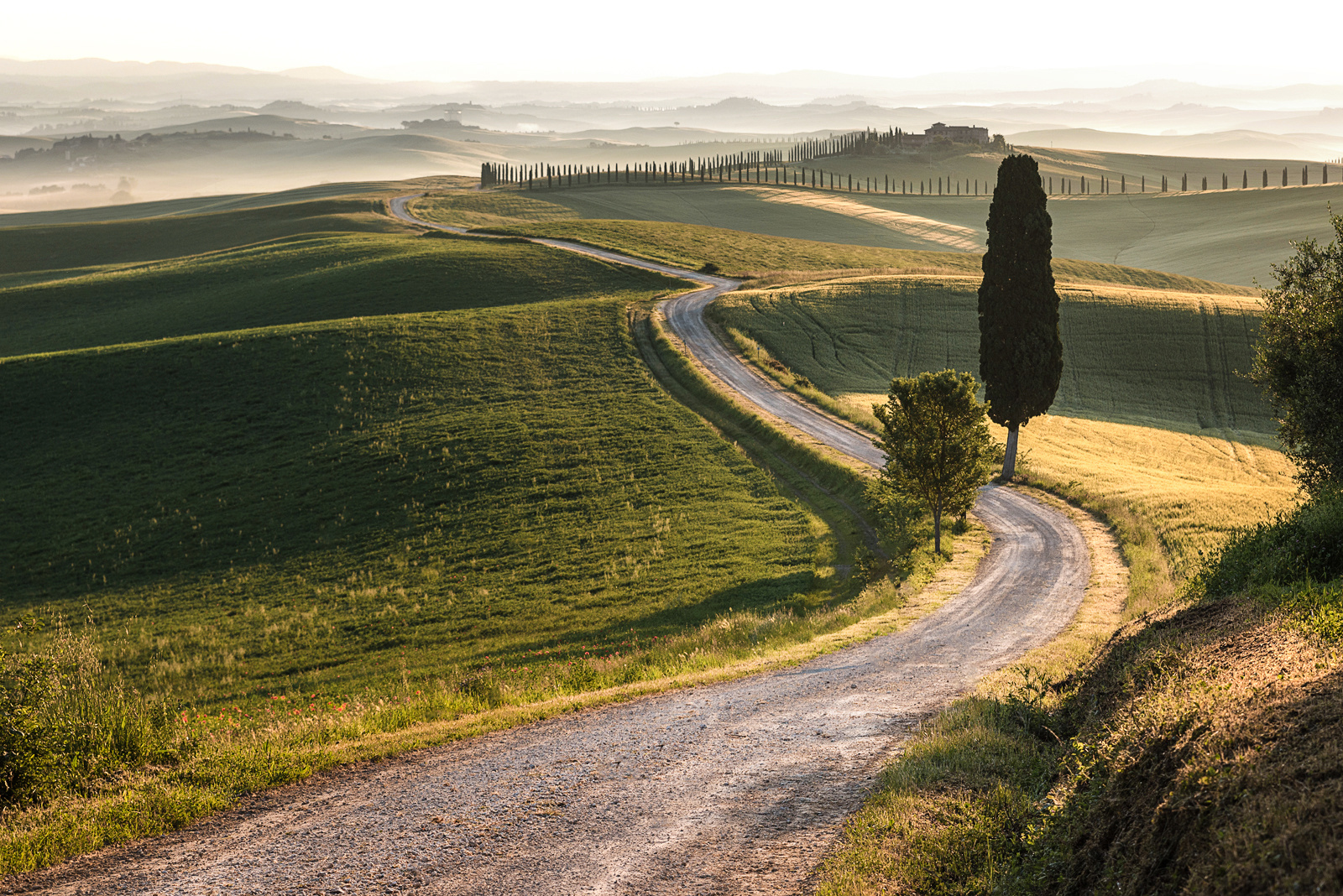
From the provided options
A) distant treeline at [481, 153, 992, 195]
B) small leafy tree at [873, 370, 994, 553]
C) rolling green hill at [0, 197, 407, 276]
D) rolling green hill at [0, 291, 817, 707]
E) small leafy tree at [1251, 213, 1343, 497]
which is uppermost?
distant treeline at [481, 153, 992, 195]

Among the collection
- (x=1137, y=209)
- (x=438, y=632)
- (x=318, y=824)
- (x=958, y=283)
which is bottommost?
(x=438, y=632)

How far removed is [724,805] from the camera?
1123 centimetres

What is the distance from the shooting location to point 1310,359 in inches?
790

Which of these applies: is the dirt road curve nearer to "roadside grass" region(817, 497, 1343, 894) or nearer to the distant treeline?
"roadside grass" region(817, 497, 1343, 894)

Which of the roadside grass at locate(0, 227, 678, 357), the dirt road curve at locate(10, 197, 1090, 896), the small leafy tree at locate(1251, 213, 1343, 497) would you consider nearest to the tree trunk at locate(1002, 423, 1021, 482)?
→ the small leafy tree at locate(1251, 213, 1343, 497)

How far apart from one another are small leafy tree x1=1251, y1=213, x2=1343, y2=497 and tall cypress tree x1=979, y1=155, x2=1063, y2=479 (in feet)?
51.3

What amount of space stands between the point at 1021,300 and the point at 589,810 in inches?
1322

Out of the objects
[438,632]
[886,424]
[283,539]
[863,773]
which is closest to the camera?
[863,773]

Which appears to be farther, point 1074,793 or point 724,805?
point 724,805

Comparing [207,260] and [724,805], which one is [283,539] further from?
[207,260]

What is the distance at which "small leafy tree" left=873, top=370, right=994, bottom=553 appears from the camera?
29.2 meters

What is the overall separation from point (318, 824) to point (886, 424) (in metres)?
23.3

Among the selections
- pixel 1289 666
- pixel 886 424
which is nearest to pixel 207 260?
pixel 886 424

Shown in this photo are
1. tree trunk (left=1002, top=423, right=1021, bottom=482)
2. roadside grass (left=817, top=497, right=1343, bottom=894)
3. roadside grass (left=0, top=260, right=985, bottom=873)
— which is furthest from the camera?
tree trunk (left=1002, top=423, right=1021, bottom=482)
